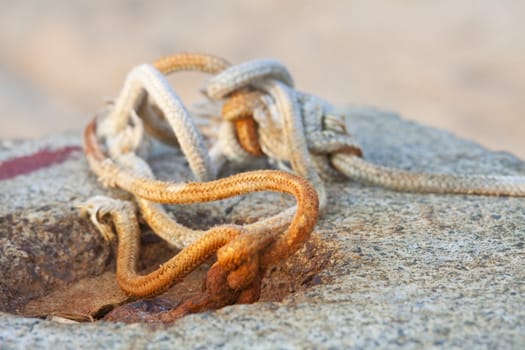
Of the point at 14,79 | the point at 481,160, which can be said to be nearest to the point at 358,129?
the point at 481,160

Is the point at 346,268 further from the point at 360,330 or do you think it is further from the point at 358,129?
the point at 358,129

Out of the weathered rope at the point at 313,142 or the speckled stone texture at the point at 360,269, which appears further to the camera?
the weathered rope at the point at 313,142

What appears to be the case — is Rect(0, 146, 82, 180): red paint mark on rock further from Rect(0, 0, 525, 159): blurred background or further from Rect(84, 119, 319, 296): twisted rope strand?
Rect(0, 0, 525, 159): blurred background

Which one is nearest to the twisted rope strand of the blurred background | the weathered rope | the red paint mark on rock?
the weathered rope

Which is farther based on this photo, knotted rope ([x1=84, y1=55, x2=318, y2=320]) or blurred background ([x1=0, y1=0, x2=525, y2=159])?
blurred background ([x1=0, y1=0, x2=525, y2=159])

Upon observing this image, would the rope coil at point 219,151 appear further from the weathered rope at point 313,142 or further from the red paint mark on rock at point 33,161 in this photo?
the red paint mark on rock at point 33,161

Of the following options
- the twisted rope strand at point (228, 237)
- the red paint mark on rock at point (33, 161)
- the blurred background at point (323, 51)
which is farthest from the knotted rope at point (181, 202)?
the blurred background at point (323, 51)

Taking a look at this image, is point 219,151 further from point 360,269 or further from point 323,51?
point 323,51
